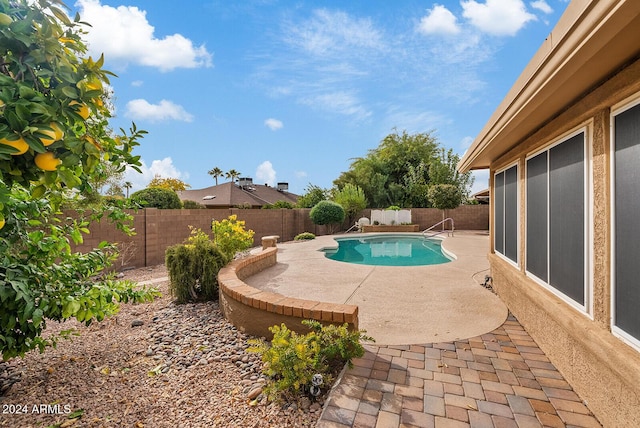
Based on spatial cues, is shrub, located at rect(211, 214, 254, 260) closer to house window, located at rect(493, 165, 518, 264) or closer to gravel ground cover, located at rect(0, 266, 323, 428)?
gravel ground cover, located at rect(0, 266, 323, 428)

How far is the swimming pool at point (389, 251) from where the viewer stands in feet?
34.3

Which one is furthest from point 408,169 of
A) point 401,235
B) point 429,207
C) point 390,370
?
point 390,370

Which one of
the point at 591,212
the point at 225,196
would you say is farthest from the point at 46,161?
the point at 225,196

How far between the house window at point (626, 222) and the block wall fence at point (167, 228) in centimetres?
Result: 545

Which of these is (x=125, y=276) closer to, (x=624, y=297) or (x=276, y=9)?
(x=276, y=9)

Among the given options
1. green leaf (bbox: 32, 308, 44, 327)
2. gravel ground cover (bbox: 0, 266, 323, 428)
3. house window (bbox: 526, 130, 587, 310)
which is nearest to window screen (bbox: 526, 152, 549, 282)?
house window (bbox: 526, 130, 587, 310)

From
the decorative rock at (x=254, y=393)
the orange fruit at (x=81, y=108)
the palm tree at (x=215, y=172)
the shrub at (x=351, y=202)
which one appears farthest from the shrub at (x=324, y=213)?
the palm tree at (x=215, y=172)

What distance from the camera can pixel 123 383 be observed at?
2859mm

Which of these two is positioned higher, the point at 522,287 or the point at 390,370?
the point at 522,287

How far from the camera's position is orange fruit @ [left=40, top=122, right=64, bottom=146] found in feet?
3.43

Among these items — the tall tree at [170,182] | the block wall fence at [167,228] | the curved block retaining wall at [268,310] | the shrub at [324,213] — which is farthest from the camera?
the tall tree at [170,182]

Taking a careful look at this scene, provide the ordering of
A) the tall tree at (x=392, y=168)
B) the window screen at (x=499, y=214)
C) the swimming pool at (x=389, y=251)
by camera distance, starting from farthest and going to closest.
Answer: the tall tree at (x=392, y=168) → the swimming pool at (x=389, y=251) → the window screen at (x=499, y=214)

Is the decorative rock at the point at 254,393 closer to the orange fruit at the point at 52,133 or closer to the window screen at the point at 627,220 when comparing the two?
the orange fruit at the point at 52,133

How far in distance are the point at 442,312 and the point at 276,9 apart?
6946 mm
